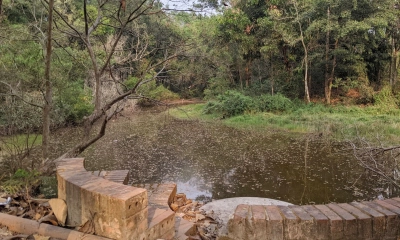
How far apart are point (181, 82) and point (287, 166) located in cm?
2129

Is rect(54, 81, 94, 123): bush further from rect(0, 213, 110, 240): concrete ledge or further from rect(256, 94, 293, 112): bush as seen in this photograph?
rect(0, 213, 110, 240): concrete ledge

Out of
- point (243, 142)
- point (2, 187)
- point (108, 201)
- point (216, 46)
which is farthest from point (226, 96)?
point (108, 201)

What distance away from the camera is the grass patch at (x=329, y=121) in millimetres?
11366

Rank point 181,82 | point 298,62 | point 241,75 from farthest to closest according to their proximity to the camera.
→ point 181,82 < point 241,75 < point 298,62

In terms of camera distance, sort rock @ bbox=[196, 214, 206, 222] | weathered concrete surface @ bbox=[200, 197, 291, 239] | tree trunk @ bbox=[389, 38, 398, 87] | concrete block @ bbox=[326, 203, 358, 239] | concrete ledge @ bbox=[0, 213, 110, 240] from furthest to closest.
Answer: tree trunk @ bbox=[389, 38, 398, 87]
weathered concrete surface @ bbox=[200, 197, 291, 239]
rock @ bbox=[196, 214, 206, 222]
concrete ledge @ bbox=[0, 213, 110, 240]
concrete block @ bbox=[326, 203, 358, 239]

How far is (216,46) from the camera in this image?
832 inches

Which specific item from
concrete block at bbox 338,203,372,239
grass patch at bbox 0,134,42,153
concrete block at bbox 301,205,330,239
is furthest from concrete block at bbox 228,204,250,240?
grass patch at bbox 0,134,42,153

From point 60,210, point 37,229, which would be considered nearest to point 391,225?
point 60,210

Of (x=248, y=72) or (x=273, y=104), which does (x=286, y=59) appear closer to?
(x=248, y=72)

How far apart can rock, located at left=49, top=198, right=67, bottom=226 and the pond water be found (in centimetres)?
297

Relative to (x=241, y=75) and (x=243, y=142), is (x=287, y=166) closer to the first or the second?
(x=243, y=142)

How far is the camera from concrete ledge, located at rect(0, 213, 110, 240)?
249 centimetres

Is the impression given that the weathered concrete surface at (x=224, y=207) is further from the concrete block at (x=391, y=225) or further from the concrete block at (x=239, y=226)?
the concrete block at (x=391, y=225)

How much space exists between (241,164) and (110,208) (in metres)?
6.44
